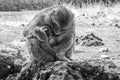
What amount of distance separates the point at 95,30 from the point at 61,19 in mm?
9630

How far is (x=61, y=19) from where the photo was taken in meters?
5.48

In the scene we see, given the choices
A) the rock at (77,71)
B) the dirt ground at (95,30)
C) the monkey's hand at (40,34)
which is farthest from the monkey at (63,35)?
the dirt ground at (95,30)

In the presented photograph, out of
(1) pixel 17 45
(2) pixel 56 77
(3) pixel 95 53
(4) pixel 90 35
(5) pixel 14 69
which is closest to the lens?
(2) pixel 56 77

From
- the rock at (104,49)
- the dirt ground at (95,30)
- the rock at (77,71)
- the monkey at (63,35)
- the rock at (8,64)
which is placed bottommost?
the dirt ground at (95,30)

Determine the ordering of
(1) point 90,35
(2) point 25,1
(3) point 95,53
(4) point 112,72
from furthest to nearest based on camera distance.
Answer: (2) point 25,1 → (1) point 90,35 → (3) point 95,53 → (4) point 112,72

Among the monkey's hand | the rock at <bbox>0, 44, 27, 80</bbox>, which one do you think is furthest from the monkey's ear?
the rock at <bbox>0, 44, 27, 80</bbox>

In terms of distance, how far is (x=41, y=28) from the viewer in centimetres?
556

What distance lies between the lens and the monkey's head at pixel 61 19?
5480 mm

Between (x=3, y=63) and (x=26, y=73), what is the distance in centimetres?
134

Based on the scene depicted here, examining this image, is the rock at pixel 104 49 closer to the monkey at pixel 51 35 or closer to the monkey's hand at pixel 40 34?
the monkey at pixel 51 35

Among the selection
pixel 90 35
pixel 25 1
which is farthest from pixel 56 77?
pixel 25 1

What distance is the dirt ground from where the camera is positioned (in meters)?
10.2

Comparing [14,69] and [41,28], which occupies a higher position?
[41,28]

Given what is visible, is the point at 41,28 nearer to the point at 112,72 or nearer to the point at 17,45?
the point at 112,72
